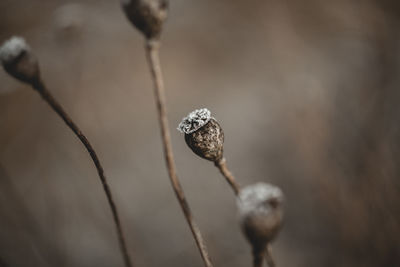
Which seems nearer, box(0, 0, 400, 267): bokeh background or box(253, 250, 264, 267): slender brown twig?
box(253, 250, 264, 267): slender brown twig

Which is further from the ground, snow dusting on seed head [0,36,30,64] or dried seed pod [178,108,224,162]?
snow dusting on seed head [0,36,30,64]

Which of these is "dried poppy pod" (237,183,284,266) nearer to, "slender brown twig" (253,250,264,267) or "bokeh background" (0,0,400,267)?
"slender brown twig" (253,250,264,267)

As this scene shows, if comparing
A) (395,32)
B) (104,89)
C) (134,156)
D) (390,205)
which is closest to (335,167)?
(390,205)

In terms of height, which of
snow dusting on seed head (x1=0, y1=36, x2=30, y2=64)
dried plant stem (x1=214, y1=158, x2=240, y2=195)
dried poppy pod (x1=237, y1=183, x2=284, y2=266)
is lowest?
dried poppy pod (x1=237, y1=183, x2=284, y2=266)

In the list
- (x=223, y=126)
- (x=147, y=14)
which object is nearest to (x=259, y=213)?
(x=147, y=14)

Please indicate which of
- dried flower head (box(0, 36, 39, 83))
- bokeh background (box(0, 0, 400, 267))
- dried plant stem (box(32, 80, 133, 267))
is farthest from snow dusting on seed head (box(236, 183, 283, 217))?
bokeh background (box(0, 0, 400, 267))

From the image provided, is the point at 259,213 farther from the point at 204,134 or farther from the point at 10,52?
the point at 10,52

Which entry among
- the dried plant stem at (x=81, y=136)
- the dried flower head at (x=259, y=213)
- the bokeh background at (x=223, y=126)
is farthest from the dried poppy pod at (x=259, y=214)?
the bokeh background at (x=223, y=126)
